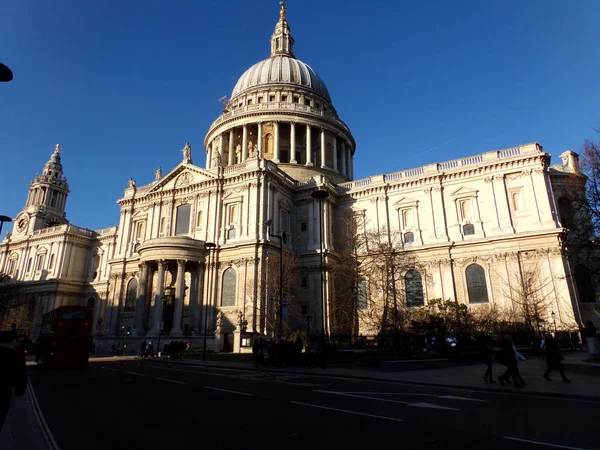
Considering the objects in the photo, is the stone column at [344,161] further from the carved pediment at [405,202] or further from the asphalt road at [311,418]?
the asphalt road at [311,418]

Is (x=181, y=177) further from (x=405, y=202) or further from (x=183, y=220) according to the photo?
(x=405, y=202)

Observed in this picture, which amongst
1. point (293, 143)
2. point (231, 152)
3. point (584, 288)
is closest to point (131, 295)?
point (231, 152)

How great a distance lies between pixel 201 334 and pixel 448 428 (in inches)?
1365

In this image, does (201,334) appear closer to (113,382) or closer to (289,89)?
(113,382)

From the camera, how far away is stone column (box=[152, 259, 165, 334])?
130 feet

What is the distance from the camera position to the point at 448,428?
7680mm

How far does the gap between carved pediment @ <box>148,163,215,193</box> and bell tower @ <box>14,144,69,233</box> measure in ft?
116

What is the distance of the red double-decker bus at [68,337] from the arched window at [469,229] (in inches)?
1377

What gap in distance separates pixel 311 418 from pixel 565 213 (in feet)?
148

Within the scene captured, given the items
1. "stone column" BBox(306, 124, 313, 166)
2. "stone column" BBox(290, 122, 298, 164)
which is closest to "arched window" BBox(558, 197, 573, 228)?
"stone column" BBox(306, 124, 313, 166)

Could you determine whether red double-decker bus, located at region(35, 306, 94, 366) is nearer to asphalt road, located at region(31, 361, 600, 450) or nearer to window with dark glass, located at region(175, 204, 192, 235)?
asphalt road, located at region(31, 361, 600, 450)

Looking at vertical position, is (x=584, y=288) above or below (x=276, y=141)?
below

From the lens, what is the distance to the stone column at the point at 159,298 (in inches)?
1555

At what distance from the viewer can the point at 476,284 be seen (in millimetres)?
39750
